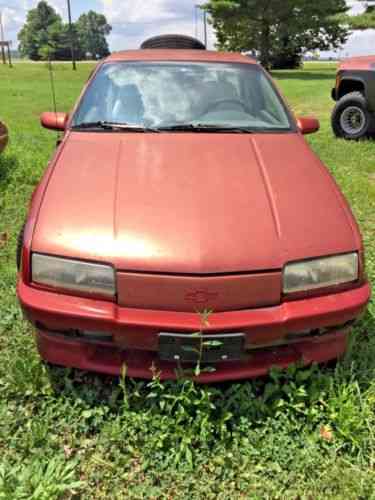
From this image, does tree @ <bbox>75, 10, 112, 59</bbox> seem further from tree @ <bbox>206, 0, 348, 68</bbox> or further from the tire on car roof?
the tire on car roof

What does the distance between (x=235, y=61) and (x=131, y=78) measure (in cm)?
79

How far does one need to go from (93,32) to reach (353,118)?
103 metres

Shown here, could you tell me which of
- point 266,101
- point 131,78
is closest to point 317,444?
point 266,101

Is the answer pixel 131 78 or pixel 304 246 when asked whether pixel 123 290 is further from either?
pixel 131 78

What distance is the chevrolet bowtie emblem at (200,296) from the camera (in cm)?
175

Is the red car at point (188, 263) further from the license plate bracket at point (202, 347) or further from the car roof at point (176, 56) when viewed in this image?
the car roof at point (176, 56)

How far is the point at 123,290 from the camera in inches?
69.7

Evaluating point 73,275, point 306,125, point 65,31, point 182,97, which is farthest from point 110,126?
point 65,31

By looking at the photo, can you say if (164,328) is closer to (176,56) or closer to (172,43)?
(176,56)

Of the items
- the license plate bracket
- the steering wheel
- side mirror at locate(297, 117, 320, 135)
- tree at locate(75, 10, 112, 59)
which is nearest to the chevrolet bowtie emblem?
the license plate bracket

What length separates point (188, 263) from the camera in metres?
1.76

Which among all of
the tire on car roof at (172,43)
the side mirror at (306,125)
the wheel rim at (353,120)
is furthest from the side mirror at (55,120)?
the wheel rim at (353,120)

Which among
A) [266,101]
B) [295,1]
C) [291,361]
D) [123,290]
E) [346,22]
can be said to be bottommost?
[291,361]

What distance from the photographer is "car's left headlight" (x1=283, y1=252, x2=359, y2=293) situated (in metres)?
1.83
